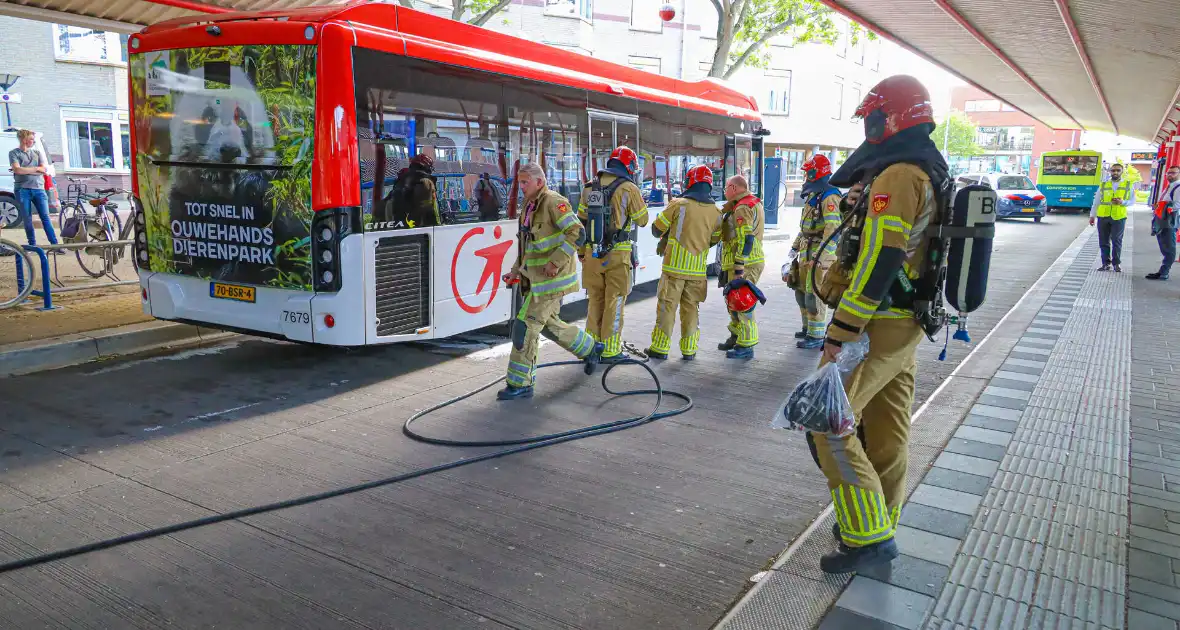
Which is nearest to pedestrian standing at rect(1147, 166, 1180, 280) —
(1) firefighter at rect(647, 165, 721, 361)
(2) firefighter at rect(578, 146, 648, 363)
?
(1) firefighter at rect(647, 165, 721, 361)

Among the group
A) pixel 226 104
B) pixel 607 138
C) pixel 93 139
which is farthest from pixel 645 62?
pixel 226 104

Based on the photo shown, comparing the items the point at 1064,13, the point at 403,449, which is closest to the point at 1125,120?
the point at 1064,13

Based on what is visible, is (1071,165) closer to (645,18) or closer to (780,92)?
(780,92)

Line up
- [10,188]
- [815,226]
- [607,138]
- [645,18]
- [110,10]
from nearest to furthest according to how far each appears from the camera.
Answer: [815,226] → [110,10] → [607,138] → [10,188] → [645,18]

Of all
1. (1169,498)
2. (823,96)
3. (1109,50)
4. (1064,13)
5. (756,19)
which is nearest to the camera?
(1169,498)

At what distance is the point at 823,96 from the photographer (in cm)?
4250

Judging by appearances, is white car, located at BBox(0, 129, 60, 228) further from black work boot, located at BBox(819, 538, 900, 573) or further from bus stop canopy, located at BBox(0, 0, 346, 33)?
black work boot, located at BBox(819, 538, 900, 573)

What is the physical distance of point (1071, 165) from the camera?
32562 mm

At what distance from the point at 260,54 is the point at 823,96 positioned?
40.5 m

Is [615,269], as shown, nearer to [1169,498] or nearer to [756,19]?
[1169,498]

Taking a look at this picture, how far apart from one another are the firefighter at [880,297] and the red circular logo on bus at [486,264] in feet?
14.7

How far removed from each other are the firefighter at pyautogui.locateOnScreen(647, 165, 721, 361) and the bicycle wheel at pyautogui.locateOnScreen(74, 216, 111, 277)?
25.7 ft

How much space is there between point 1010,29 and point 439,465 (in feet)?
30.9

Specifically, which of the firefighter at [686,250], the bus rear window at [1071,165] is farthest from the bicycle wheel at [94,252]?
the bus rear window at [1071,165]
